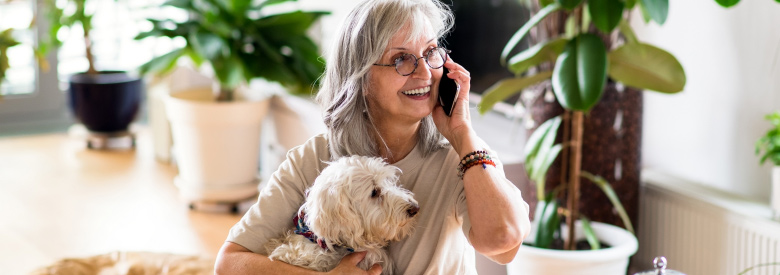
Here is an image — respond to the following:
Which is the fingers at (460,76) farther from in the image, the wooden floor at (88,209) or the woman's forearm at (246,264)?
the wooden floor at (88,209)

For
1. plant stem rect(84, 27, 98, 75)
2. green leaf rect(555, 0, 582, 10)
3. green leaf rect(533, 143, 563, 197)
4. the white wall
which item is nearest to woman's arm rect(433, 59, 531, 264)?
green leaf rect(555, 0, 582, 10)

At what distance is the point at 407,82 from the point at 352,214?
0.28 meters

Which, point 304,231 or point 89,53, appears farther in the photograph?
point 89,53

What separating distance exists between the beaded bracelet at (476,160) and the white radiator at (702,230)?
44.0 inches

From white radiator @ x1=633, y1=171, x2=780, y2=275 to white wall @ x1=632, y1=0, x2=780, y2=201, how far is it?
2.9 inches

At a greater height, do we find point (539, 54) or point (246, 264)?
point (539, 54)

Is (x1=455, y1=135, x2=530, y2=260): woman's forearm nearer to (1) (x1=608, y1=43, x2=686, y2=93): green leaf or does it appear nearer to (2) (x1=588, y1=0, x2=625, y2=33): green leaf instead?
(2) (x1=588, y1=0, x2=625, y2=33): green leaf

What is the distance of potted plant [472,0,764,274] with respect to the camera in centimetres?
217

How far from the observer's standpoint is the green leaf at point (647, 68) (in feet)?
7.33

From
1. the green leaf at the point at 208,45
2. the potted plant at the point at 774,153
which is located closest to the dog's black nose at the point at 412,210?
the potted plant at the point at 774,153

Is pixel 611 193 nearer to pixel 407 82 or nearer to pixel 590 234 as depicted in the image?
pixel 590 234

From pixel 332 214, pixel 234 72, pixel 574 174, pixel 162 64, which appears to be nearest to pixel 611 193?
pixel 574 174

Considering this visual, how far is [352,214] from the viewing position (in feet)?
5.01

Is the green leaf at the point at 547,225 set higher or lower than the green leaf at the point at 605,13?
lower
